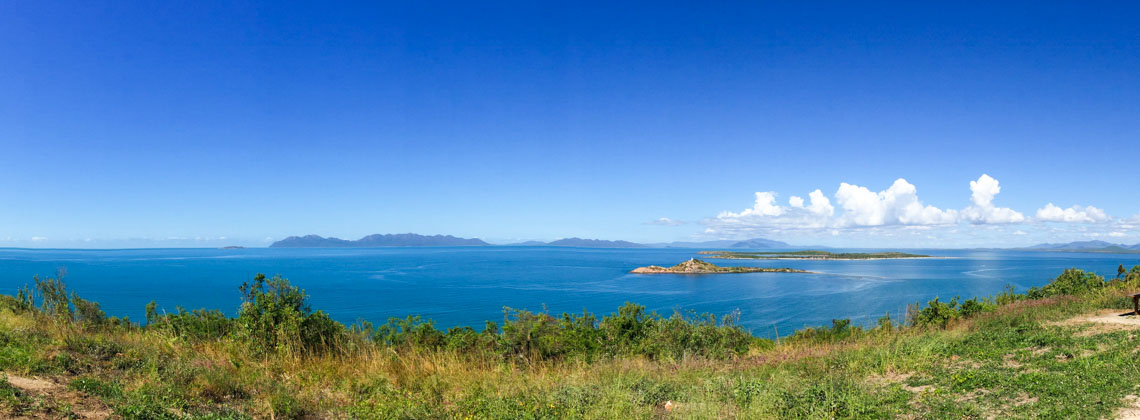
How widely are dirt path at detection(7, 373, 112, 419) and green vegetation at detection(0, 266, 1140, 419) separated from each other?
0.08ft

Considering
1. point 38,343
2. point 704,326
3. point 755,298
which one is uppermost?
point 38,343

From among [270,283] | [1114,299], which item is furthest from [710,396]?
[1114,299]

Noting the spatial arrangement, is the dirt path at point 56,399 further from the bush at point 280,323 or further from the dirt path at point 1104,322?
the dirt path at point 1104,322

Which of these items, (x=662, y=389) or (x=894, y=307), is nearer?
(x=662, y=389)

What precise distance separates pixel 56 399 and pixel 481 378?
13.7 feet

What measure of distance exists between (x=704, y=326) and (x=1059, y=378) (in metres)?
7.89

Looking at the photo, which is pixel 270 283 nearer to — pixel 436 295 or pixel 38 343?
pixel 38 343

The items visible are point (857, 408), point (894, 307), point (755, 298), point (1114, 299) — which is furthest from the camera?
point (755, 298)

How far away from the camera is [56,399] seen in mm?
4570

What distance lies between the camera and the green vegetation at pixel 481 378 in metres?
5.21

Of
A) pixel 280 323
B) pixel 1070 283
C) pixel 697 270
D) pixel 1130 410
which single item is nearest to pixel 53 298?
pixel 280 323

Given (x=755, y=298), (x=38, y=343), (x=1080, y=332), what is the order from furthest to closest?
1. (x=755, y=298)
2. (x=1080, y=332)
3. (x=38, y=343)

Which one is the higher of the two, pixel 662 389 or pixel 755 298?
pixel 662 389

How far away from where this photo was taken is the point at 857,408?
18.6 ft
